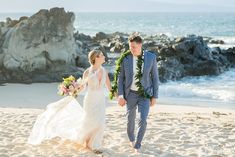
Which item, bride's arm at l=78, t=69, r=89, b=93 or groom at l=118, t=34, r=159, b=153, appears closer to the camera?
groom at l=118, t=34, r=159, b=153

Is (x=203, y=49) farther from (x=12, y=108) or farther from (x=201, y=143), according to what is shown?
(x=201, y=143)

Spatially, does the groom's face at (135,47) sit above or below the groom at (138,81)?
above

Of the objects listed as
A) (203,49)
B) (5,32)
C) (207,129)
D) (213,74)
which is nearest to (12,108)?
(207,129)

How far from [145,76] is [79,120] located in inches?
68.5

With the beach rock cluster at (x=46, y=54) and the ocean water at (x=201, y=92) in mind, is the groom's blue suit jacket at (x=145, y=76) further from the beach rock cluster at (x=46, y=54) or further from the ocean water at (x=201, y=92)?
the beach rock cluster at (x=46, y=54)

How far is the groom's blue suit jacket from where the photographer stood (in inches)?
331

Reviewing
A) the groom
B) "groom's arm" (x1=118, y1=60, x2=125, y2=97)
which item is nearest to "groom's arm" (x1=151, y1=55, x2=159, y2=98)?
the groom

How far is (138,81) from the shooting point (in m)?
8.41

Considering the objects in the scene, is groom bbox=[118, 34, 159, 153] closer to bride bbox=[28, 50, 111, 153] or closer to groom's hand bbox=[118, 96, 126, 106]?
groom's hand bbox=[118, 96, 126, 106]

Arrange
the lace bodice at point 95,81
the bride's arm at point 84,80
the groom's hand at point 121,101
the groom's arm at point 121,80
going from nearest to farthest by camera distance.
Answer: the groom's hand at point 121,101
the groom's arm at point 121,80
the lace bodice at point 95,81
the bride's arm at point 84,80

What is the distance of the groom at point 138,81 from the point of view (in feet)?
27.5

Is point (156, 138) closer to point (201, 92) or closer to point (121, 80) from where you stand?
point (121, 80)

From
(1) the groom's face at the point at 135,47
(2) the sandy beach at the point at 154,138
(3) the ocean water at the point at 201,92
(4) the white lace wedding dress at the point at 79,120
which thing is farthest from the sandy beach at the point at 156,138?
(3) the ocean water at the point at 201,92

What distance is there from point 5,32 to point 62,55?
114 inches
